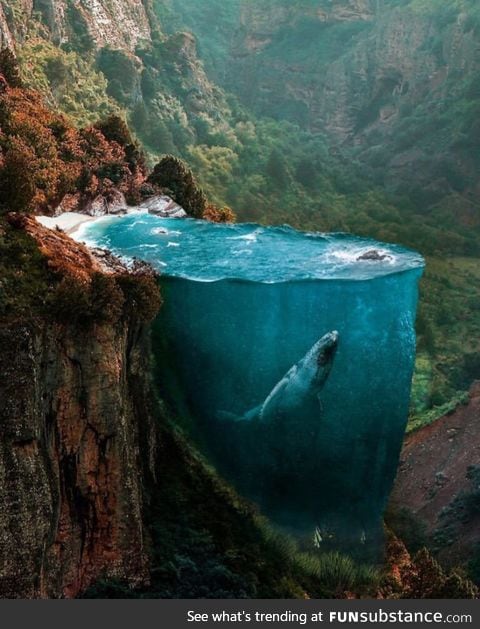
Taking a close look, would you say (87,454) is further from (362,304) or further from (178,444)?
(362,304)

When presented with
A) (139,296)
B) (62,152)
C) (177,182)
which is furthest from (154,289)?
(177,182)

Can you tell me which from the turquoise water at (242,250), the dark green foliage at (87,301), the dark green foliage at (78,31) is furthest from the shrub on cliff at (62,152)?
the dark green foliage at (78,31)

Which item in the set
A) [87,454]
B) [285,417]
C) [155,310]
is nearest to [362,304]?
[285,417]

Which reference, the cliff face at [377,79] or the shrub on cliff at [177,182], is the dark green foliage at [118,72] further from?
the shrub on cliff at [177,182]

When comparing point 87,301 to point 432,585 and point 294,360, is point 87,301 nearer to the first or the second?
point 294,360

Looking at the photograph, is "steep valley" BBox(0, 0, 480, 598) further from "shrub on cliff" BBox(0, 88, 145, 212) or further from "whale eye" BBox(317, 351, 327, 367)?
"whale eye" BBox(317, 351, 327, 367)

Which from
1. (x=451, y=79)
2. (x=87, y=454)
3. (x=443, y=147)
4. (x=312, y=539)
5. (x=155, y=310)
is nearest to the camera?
(x=87, y=454)
